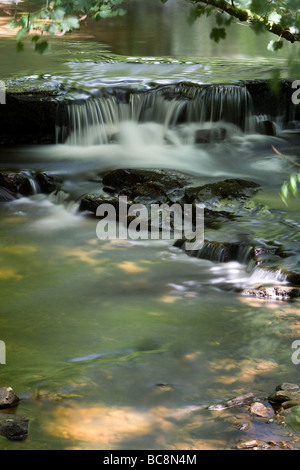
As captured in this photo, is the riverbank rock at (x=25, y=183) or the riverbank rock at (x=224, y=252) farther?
the riverbank rock at (x=25, y=183)

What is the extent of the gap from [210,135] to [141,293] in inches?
A: 186

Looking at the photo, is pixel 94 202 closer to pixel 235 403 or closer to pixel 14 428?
pixel 235 403

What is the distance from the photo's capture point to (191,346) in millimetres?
4809

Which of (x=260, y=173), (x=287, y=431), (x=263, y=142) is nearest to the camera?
(x=287, y=431)

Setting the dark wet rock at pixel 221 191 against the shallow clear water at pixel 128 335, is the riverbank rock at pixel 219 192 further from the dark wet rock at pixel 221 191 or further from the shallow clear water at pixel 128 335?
the shallow clear water at pixel 128 335

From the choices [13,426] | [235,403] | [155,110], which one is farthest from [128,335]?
[155,110]

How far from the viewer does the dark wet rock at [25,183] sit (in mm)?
8250

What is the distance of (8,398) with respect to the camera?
387cm

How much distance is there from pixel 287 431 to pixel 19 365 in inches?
68.7

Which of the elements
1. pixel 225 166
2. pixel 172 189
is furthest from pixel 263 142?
pixel 172 189

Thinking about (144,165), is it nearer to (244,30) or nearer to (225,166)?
(225,166)

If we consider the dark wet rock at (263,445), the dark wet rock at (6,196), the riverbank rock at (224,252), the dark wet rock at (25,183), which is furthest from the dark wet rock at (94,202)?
the dark wet rock at (263,445)

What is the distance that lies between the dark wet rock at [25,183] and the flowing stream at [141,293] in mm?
87

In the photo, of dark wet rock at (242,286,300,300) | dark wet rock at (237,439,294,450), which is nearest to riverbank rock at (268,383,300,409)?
dark wet rock at (237,439,294,450)
